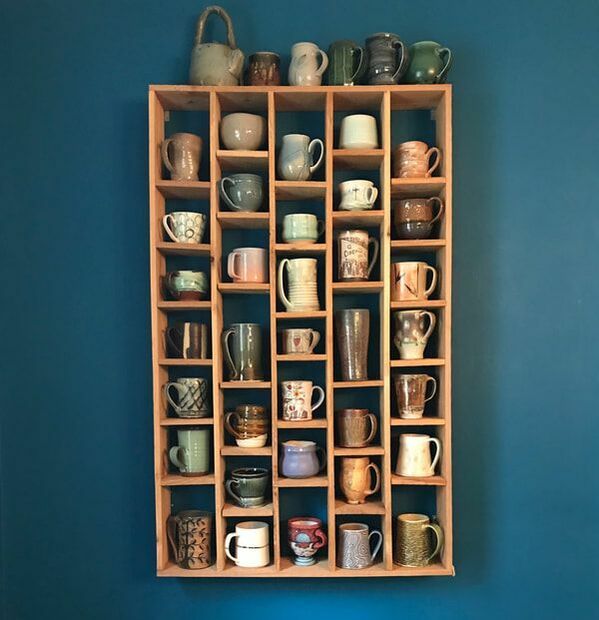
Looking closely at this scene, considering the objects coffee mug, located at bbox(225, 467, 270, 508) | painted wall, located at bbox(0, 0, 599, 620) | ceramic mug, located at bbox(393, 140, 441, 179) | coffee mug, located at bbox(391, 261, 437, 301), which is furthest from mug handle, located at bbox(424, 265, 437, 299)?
coffee mug, located at bbox(225, 467, 270, 508)

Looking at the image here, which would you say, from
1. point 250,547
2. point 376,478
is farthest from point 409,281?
point 250,547

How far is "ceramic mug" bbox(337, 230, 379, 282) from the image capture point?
5.33 feet

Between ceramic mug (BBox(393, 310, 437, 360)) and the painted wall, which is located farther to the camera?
the painted wall

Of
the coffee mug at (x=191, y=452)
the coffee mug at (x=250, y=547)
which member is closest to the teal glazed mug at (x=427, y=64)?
the coffee mug at (x=191, y=452)

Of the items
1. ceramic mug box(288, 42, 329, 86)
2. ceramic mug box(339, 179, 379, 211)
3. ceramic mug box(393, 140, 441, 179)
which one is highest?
ceramic mug box(288, 42, 329, 86)

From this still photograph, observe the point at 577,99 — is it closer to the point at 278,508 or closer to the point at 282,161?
the point at 282,161

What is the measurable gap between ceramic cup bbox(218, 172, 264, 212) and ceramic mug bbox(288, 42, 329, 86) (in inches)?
9.4

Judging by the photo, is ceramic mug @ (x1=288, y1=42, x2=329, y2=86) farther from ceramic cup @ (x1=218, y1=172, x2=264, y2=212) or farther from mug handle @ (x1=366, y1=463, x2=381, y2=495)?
mug handle @ (x1=366, y1=463, x2=381, y2=495)

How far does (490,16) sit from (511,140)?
0.30m

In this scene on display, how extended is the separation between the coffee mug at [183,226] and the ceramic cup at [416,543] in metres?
0.80

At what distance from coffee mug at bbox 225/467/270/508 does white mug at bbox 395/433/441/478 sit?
0.31 metres

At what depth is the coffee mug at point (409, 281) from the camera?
1.63m

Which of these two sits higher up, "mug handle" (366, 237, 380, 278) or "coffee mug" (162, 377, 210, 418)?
"mug handle" (366, 237, 380, 278)

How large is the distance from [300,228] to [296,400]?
38 centimetres
